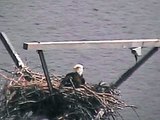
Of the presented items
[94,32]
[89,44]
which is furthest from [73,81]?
[94,32]

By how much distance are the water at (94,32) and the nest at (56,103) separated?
7.56 feet

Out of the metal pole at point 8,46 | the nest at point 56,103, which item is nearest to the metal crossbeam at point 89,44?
the nest at point 56,103

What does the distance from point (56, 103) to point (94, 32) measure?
2736 millimetres

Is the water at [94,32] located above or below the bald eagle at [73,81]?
above

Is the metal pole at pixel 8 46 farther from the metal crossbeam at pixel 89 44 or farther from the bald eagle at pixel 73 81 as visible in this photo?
the metal crossbeam at pixel 89 44

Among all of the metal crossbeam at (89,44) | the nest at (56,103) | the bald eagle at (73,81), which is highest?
the metal crossbeam at (89,44)

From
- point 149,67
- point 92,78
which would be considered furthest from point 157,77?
point 92,78

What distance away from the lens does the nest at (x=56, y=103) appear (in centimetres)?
318

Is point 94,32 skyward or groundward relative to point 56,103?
skyward

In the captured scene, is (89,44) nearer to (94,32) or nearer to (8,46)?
(8,46)

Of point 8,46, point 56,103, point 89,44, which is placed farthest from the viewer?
point 8,46

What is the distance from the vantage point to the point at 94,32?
5.86 metres

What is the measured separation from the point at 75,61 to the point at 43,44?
9.52 feet

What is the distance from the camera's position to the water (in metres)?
5.68
